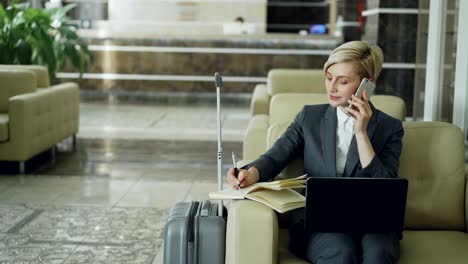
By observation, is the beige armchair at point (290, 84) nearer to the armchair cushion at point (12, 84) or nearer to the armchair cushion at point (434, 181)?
the armchair cushion at point (12, 84)

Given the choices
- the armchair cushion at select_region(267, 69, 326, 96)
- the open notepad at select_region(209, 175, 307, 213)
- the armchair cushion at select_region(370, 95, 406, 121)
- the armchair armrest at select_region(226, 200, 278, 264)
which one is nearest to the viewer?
the armchair armrest at select_region(226, 200, 278, 264)

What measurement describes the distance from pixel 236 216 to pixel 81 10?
12261 mm

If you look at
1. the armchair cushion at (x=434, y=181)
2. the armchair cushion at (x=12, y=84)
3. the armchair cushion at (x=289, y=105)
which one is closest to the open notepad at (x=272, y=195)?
the armchair cushion at (x=434, y=181)

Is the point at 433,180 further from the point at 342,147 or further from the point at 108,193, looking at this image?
the point at 108,193

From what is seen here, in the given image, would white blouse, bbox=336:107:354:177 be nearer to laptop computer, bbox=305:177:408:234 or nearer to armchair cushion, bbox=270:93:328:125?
laptop computer, bbox=305:177:408:234

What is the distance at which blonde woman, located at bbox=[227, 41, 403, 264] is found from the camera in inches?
99.0

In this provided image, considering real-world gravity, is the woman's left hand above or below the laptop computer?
above

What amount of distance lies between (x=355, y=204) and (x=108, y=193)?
3.22 m

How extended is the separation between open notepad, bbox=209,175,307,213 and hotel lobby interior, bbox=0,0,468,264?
7.6 inches

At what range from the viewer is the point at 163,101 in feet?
38.0

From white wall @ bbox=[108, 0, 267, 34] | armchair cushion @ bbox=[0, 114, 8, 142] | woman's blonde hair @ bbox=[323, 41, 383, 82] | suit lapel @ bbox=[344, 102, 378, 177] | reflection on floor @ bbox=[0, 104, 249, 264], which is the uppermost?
white wall @ bbox=[108, 0, 267, 34]

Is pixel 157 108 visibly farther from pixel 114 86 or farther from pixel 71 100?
pixel 71 100

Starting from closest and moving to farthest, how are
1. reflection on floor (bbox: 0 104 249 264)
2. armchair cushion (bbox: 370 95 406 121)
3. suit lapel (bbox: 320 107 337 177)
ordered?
suit lapel (bbox: 320 107 337 177), armchair cushion (bbox: 370 95 406 121), reflection on floor (bbox: 0 104 249 264)

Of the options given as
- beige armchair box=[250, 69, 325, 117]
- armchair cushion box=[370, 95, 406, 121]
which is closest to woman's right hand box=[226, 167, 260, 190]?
armchair cushion box=[370, 95, 406, 121]
